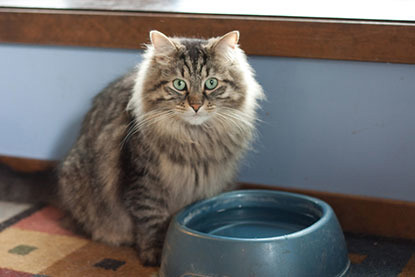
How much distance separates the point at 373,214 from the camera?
2244 mm

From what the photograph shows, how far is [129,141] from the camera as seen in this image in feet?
6.68

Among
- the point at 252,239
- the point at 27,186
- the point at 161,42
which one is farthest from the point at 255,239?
the point at 27,186

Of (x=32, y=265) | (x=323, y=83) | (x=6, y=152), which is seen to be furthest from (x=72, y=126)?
(x=323, y=83)

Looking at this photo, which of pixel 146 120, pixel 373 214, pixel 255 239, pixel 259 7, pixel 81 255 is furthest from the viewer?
pixel 259 7

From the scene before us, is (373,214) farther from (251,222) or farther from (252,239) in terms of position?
(252,239)

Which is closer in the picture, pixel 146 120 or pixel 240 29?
pixel 146 120

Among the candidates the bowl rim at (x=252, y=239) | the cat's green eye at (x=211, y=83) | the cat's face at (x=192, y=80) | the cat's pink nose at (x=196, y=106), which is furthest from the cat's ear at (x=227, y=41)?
the bowl rim at (x=252, y=239)

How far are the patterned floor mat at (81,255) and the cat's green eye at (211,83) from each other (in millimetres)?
671

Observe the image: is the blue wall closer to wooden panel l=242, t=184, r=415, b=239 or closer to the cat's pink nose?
Answer: wooden panel l=242, t=184, r=415, b=239

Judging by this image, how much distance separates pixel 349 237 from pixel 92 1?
4.95 ft

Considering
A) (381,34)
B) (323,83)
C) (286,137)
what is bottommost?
(286,137)

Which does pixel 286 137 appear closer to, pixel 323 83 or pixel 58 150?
pixel 323 83

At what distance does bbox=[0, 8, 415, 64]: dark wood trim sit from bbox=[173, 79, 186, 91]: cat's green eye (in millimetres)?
482

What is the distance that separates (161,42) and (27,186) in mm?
1003
